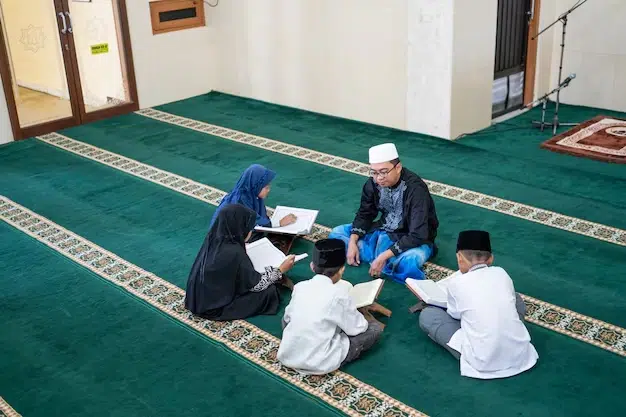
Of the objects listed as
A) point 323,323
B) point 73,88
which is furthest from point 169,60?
point 323,323

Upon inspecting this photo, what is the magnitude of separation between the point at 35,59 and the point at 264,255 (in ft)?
13.6

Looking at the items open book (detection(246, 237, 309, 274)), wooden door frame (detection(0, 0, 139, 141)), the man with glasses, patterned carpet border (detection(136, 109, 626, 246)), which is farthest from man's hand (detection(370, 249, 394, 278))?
wooden door frame (detection(0, 0, 139, 141))

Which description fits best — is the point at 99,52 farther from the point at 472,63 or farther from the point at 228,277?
the point at 228,277

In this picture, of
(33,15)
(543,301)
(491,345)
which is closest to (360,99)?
(33,15)

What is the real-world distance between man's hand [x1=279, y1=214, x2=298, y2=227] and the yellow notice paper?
13.1 feet

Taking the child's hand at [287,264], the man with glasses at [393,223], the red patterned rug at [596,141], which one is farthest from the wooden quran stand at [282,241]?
the red patterned rug at [596,141]

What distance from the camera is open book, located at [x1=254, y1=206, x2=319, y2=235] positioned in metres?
4.35

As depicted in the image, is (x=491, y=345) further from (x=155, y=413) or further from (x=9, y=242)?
(x=9, y=242)

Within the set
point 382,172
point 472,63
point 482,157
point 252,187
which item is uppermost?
point 472,63

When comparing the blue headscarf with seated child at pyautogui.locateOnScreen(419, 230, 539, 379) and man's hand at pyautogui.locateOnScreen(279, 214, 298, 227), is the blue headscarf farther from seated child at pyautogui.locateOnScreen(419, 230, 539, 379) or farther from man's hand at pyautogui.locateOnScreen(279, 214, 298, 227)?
seated child at pyautogui.locateOnScreen(419, 230, 539, 379)

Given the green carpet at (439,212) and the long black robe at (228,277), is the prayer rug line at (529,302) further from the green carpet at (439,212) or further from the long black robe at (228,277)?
the long black robe at (228,277)

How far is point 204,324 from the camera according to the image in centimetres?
373

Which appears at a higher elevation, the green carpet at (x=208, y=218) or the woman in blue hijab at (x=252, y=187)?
the woman in blue hijab at (x=252, y=187)

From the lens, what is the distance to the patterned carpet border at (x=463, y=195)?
4.61 m
